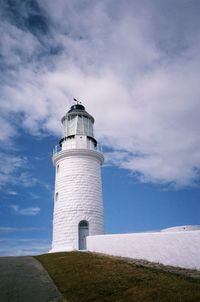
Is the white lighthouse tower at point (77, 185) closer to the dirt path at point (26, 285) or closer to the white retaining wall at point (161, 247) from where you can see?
the white retaining wall at point (161, 247)

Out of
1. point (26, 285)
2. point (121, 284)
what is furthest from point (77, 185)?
point (121, 284)

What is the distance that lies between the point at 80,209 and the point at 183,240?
11.5 meters

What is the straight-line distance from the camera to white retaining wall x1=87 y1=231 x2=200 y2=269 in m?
11.9

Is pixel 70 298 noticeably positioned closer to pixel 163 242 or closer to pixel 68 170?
pixel 163 242

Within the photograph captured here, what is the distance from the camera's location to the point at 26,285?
10.1m

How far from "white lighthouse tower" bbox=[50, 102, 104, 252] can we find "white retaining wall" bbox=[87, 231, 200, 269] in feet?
17.7

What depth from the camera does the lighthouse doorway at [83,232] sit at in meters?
22.4

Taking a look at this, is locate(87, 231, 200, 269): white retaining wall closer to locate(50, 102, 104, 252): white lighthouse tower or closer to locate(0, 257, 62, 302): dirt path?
locate(0, 257, 62, 302): dirt path

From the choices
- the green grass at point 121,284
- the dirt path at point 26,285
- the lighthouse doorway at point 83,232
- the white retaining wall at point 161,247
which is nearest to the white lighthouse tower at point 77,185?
the lighthouse doorway at point 83,232

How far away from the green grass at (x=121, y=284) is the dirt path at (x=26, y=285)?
0.34 metres

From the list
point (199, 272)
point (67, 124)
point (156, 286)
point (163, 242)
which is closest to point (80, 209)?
point (67, 124)

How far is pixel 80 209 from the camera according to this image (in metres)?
22.7

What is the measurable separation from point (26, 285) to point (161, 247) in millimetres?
6102

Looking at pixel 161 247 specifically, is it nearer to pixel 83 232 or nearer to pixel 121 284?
pixel 121 284
